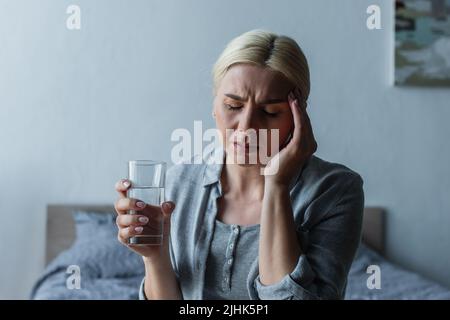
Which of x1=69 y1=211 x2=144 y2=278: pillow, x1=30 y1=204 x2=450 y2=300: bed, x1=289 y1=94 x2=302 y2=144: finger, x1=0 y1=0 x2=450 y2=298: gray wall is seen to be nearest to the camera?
x1=289 y1=94 x2=302 y2=144: finger

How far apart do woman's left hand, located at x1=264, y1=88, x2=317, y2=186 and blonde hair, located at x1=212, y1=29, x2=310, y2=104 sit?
0.03 metres

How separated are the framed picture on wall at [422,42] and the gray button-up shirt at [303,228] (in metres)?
0.45

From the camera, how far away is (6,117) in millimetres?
1014

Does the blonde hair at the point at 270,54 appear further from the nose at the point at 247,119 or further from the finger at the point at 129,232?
the finger at the point at 129,232

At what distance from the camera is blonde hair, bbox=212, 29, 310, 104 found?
62 centimetres

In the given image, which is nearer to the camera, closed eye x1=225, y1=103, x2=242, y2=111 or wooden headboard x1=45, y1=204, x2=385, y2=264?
closed eye x1=225, y1=103, x2=242, y2=111

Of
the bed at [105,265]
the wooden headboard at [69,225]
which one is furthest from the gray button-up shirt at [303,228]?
the wooden headboard at [69,225]

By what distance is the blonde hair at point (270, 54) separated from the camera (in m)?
0.62

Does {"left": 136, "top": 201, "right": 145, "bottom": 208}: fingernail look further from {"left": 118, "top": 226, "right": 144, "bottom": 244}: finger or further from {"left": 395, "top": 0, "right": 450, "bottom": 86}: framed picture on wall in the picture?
{"left": 395, "top": 0, "right": 450, "bottom": 86}: framed picture on wall

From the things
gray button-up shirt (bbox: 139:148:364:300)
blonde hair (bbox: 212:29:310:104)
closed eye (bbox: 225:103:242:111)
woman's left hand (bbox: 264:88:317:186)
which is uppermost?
blonde hair (bbox: 212:29:310:104)

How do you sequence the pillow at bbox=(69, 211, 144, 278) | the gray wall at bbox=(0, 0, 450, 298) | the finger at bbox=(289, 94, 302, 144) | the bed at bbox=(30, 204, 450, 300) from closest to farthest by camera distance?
1. the finger at bbox=(289, 94, 302, 144)
2. the gray wall at bbox=(0, 0, 450, 298)
3. the bed at bbox=(30, 204, 450, 300)
4. the pillow at bbox=(69, 211, 144, 278)

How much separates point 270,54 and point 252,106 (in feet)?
0.20

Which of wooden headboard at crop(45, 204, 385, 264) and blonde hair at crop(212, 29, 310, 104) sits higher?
blonde hair at crop(212, 29, 310, 104)

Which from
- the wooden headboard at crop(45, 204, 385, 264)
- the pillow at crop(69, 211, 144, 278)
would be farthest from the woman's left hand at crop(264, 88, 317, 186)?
the pillow at crop(69, 211, 144, 278)
